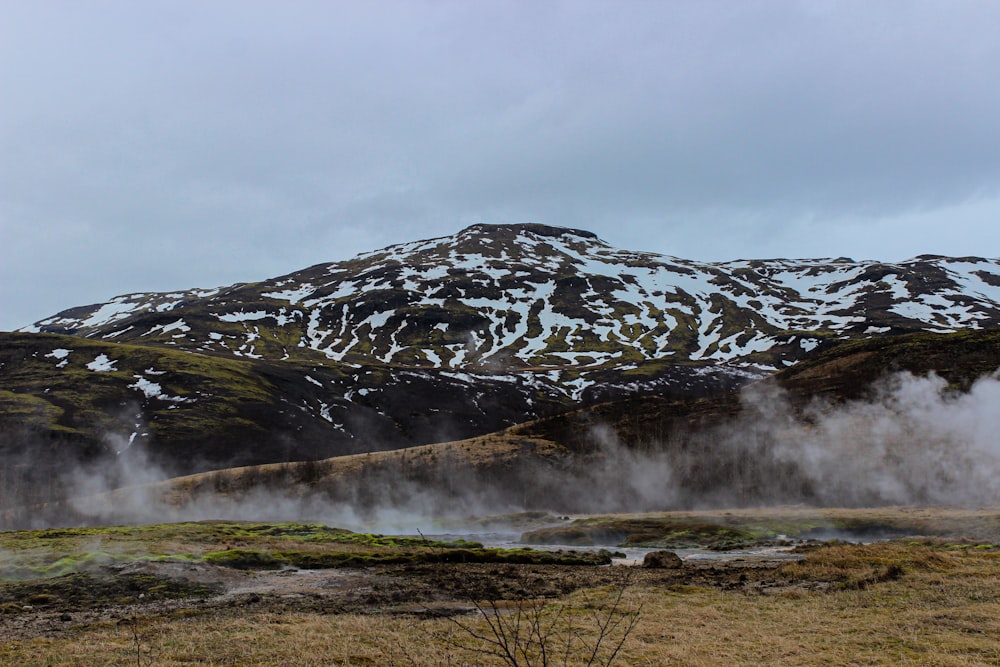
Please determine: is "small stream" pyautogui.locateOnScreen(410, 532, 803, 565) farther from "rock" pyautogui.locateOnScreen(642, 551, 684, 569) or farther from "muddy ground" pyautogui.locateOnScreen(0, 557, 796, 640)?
"muddy ground" pyautogui.locateOnScreen(0, 557, 796, 640)

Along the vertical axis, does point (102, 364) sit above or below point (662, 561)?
above

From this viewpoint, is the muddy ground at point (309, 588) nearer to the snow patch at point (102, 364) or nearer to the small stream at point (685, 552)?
the small stream at point (685, 552)

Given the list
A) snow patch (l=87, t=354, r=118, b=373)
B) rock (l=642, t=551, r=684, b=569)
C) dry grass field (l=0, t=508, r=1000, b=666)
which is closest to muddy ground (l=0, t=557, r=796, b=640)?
dry grass field (l=0, t=508, r=1000, b=666)

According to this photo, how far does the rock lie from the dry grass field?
1124 millimetres

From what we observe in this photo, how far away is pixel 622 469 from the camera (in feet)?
295

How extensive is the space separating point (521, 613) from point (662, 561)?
15.9m

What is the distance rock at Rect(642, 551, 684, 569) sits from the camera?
37688mm

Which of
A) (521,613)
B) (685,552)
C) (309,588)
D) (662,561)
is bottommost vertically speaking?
(685,552)

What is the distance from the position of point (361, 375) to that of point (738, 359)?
100 meters

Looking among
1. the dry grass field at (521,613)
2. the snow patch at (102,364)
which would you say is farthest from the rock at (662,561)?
the snow patch at (102,364)

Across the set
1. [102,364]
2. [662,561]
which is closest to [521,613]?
[662,561]

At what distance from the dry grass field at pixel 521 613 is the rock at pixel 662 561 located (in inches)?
44.3

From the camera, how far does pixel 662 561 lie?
38156mm

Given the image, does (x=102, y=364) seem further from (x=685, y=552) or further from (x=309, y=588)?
(x=685, y=552)
